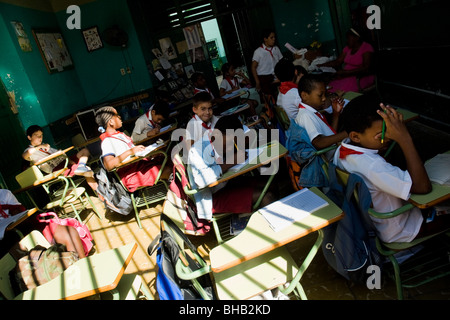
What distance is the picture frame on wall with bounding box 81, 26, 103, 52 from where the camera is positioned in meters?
7.11

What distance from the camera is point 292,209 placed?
1686 millimetres

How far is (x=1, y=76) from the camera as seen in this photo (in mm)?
4676

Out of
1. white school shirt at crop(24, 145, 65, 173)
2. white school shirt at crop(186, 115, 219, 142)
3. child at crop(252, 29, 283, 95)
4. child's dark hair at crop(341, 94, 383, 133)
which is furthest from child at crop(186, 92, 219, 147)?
child at crop(252, 29, 283, 95)

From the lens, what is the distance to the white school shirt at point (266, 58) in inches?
223

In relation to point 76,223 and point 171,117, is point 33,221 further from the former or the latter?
point 171,117

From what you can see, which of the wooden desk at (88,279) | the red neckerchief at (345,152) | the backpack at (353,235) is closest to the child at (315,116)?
the red neckerchief at (345,152)

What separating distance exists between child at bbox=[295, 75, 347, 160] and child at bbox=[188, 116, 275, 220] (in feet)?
1.82

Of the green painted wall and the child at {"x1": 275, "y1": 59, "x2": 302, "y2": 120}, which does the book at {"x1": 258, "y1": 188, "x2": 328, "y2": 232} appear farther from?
the green painted wall

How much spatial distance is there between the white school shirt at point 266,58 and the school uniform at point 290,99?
7.86 ft

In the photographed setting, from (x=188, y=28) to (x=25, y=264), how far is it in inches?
268

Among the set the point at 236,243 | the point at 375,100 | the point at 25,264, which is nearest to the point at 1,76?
the point at 25,264

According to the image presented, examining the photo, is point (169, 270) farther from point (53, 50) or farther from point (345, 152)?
point (53, 50)

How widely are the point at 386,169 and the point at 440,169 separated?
33 centimetres
